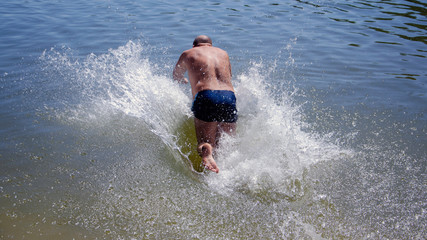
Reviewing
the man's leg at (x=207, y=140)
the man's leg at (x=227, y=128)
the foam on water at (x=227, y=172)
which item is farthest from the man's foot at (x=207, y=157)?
the man's leg at (x=227, y=128)

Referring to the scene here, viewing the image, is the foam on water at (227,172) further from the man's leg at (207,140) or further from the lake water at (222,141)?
the man's leg at (207,140)

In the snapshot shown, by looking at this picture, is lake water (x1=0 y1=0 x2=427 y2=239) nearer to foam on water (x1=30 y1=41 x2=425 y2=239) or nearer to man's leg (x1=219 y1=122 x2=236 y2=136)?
foam on water (x1=30 y1=41 x2=425 y2=239)

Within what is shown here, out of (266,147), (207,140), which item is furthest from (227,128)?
(266,147)

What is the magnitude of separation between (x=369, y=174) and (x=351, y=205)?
25.4 inches

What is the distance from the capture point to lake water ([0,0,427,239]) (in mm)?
3137

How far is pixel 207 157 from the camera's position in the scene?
390cm

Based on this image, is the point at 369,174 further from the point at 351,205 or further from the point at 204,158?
the point at 204,158

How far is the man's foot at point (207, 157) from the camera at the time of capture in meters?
3.76

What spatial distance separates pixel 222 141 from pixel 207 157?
580mm

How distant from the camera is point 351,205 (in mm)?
3400

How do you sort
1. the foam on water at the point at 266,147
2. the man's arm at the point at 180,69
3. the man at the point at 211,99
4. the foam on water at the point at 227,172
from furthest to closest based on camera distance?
the man's arm at the point at 180,69 < the man at the point at 211,99 < the foam on water at the point at 266,147 < the foam on water at the point at 227,172

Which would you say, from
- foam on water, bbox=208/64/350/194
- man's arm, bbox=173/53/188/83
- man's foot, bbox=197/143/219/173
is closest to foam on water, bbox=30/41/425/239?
foam on water, bbox=208/64/350/194

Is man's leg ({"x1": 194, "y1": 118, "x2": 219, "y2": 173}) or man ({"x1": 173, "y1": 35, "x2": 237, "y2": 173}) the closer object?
man's leg ({"x1": 194, "y1": 118, "x2": 219, "y2": 173})

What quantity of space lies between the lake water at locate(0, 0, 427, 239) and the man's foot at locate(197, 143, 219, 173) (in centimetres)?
13
